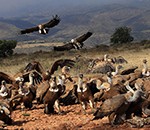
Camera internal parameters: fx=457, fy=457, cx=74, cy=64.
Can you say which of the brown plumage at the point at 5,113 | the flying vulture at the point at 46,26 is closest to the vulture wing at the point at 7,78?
the flying vulture at the point at 46,26

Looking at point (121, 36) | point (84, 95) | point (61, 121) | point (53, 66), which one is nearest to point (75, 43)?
point (84, 95)

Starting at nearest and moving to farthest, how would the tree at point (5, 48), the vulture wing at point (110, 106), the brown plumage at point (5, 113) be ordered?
1. the vulture wing at point (110, 106)
2. the brown plumage at point (5, 113)
3. the tree at point (5, 48)

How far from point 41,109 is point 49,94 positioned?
1527 mm

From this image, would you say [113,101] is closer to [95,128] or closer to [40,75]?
[95,128]

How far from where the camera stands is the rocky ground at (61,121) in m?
11.4

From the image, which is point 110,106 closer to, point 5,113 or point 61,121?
point 61,121

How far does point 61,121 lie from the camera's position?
42.2 feet

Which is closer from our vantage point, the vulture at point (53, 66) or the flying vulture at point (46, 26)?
the flying vulture at point (46, 26)

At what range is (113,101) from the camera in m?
10.8

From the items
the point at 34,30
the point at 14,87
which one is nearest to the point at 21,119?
the point at 14,87

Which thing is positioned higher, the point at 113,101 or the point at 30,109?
the point at 113,101

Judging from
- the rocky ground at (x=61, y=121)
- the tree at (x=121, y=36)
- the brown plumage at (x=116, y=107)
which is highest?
the brown plumage at (x=116, y=107)

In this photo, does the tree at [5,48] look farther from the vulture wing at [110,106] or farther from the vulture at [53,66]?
the vulture wing at [110,106]

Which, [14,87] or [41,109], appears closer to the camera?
[41,109]
